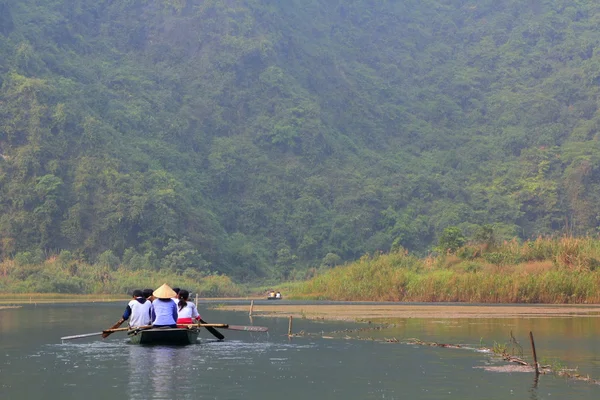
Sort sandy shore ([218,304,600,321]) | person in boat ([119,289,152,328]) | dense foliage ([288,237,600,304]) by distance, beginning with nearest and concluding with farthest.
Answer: person in boat ([119,289,152,328]) < sandy shore ([218,304,600,321]) < dense foliage ([288,237,600,304])

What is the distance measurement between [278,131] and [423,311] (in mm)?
61975

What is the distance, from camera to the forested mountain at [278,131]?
281ft

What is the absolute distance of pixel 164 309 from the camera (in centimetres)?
3050

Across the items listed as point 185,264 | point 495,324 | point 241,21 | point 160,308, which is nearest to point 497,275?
point 495,324

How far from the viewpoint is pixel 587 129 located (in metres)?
107

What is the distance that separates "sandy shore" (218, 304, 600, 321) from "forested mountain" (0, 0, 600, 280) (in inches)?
1325

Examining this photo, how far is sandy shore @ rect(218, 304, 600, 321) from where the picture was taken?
4150 cm

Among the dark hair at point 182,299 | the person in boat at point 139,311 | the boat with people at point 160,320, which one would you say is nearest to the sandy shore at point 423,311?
the dark hair at point 182,299

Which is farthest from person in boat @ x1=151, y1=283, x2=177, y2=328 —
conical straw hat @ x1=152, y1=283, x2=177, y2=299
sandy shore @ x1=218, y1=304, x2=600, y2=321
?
sandy shore @ x1=218, y1=304, x2=600, y2=321

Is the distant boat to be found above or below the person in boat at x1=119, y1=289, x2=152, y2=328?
above

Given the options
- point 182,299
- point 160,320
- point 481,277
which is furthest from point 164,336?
point 481,277

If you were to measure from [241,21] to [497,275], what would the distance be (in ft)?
235

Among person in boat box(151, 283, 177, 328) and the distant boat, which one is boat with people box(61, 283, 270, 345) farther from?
the distant boat

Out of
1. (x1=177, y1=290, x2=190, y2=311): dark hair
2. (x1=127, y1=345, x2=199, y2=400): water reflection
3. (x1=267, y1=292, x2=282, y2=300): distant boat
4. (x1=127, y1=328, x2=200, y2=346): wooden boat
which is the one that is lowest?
(x1=127, y1=345, x2=199, y2=400): water reflection
